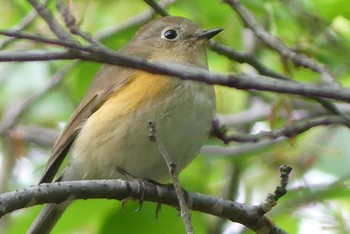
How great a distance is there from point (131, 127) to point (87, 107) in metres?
0.64

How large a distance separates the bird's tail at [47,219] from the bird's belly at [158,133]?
36 cm

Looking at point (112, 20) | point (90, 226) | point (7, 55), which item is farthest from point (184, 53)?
point (7, 55)

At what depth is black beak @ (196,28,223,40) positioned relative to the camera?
5.53m

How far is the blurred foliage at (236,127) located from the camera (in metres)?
4.80

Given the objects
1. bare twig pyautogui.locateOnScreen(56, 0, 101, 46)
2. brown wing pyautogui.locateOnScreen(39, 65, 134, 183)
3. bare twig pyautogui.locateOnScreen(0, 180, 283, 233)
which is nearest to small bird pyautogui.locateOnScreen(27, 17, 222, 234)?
brown wing pyautogui.locateOnScreen(39, 65, 134, 183)

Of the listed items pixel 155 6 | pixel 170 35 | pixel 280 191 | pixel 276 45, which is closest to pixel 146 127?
pixel 155 6

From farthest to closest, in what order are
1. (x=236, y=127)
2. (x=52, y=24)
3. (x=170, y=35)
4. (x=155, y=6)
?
(x=236, y=127) → (x=170, y=35) → (x=155, y=6) → (x=52, y=24)

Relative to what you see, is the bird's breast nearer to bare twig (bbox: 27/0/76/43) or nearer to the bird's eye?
the bird's eye

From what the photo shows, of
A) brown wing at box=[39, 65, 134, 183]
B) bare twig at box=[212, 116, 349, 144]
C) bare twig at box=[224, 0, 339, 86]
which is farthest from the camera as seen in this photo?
brown wing at box=[39, 65, 134, 183]

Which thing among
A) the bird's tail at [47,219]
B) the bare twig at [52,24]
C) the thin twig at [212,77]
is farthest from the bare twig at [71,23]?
the bird's tail at [47,219]

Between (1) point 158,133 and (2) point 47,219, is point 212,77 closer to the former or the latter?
(1) point 158,133

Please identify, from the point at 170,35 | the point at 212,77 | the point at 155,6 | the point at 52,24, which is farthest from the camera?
the point at 170,35

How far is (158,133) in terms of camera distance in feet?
16.5

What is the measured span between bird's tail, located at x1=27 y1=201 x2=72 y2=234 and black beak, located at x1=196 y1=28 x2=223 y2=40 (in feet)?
4.55
